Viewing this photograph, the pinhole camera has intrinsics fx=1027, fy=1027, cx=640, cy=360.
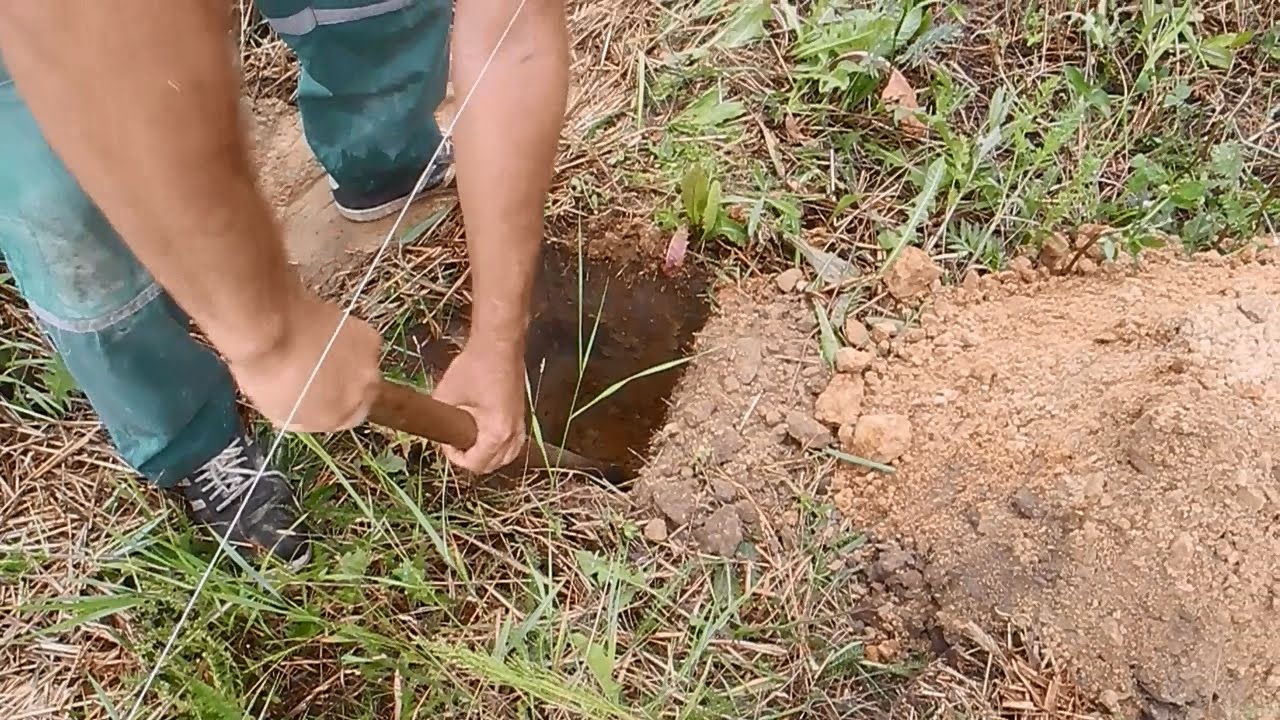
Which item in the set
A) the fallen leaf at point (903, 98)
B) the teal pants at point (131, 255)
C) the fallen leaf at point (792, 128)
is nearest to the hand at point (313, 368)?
the teal pants at point (131, 255)

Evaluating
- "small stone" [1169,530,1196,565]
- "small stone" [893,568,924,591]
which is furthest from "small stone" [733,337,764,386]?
"small stone" [1169,530,1196,565]

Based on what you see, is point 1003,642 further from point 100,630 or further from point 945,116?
point 100,630

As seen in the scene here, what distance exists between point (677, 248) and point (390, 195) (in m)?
0.49

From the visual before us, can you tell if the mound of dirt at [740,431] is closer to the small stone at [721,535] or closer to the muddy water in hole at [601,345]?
the small stone at [721,535]

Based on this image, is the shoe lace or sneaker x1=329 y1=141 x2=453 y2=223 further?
sneaker x1=329 y1=141 x2=453 y2=223

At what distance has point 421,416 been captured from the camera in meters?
1.00

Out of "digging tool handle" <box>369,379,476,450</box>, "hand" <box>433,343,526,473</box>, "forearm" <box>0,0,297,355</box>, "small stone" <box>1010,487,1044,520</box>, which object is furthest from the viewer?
"small stone" <box>1010,487,1044,520</box>

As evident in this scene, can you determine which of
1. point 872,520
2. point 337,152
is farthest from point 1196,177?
point 337,152

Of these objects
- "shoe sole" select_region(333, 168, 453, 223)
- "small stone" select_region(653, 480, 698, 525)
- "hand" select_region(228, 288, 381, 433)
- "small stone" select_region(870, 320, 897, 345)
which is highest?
"hand" select_region(228, 288, 381, 433)

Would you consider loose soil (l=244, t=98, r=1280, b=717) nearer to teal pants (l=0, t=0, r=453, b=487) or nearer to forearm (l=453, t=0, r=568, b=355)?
teal pants (l=0, t=0, r=453, b=487)

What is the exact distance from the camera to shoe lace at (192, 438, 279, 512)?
1354mm

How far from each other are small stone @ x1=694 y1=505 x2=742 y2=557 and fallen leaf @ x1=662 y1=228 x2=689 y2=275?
407mm

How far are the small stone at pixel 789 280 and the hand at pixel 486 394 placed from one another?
1.58 ft

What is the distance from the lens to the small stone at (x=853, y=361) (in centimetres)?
142
